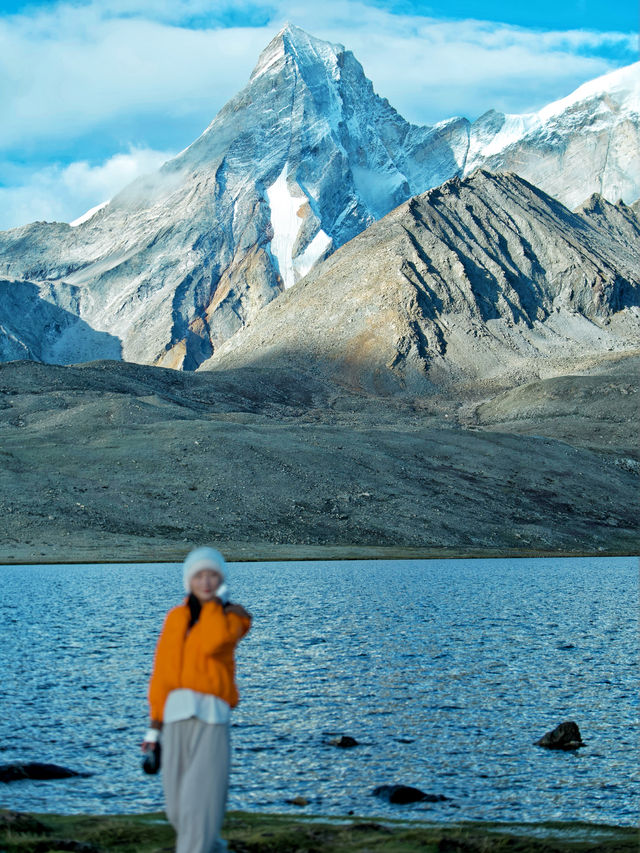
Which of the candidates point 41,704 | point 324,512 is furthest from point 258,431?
point 41,704

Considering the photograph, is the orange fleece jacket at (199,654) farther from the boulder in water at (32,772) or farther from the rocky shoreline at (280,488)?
the rocky shoreline at (280,488)

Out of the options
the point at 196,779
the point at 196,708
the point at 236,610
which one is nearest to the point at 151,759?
the point at 196,779

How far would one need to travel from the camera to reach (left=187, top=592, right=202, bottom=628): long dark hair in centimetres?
1031

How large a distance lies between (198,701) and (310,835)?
18.8ft

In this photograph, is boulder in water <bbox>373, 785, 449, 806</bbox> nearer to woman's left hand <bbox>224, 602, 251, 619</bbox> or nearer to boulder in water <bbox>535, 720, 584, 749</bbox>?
boulder in water <bbox>535, 720, 584, 749</bbox>

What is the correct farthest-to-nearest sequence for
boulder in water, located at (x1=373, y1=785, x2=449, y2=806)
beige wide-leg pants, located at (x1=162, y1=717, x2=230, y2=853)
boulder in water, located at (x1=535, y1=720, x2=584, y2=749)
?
boulder in water, located at (x1=535, y1=720, x2=584, y2=749) < boulder in water, located at (x1=373, y1=785, x2=449, y2=806) < beige wide-leg pants, located at (x1=162, y1=717, x2=230, y2=853)

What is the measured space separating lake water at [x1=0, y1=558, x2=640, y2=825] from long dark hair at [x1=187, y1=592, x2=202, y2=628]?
27.8 feet

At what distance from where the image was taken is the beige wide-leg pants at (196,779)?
9.96 metres

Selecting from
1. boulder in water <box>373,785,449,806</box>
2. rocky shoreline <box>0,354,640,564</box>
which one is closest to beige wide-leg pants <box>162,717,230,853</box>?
boulder in water <box>373,785,449,806</box>

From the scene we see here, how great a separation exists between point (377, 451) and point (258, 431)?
14.2 m

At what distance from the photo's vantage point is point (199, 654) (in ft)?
33.4

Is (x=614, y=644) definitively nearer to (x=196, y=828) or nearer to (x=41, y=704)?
(x=41, y=704)

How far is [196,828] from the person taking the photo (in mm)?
9953

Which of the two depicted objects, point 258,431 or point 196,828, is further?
point 258,431
